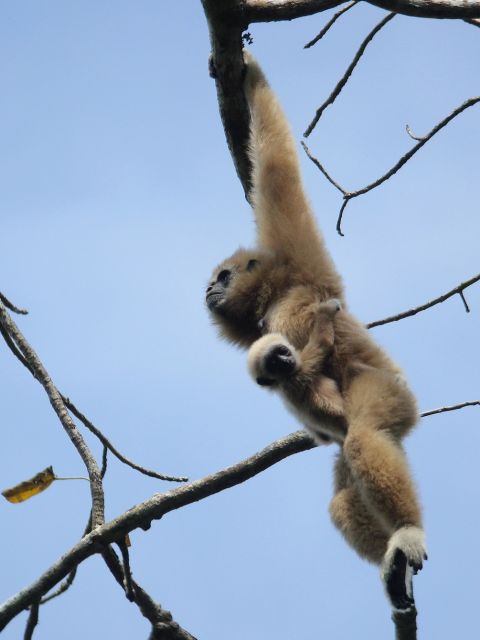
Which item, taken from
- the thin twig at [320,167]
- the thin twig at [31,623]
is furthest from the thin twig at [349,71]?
the thin twig at [31,623]

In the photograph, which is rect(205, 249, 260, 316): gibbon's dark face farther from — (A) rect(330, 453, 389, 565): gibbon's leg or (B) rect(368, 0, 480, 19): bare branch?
(B) rect(368, 0, 480, 19): bare branch

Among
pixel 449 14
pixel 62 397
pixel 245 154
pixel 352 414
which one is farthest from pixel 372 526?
pixel 449 14

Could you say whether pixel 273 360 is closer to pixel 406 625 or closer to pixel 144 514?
pixel 144 514

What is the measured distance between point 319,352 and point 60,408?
1.90 metres

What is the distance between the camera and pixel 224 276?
6.91 meters

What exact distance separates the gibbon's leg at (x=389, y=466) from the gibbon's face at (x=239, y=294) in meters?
1.25

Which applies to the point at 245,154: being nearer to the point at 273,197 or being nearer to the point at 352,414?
the point at 273,197

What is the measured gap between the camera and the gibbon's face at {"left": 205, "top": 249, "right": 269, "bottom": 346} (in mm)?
6664

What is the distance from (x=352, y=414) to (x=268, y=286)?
4.74ft

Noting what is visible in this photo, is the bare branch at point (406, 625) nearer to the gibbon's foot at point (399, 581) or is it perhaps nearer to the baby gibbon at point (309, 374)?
the gibbon's foot at point (399, 581)

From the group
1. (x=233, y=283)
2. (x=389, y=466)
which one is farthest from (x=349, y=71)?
(x=389, y=466)

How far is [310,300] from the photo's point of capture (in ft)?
20.7

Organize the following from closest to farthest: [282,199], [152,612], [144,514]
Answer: [152,612]
[144,514]
[282,199]

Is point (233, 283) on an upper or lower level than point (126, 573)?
upper
